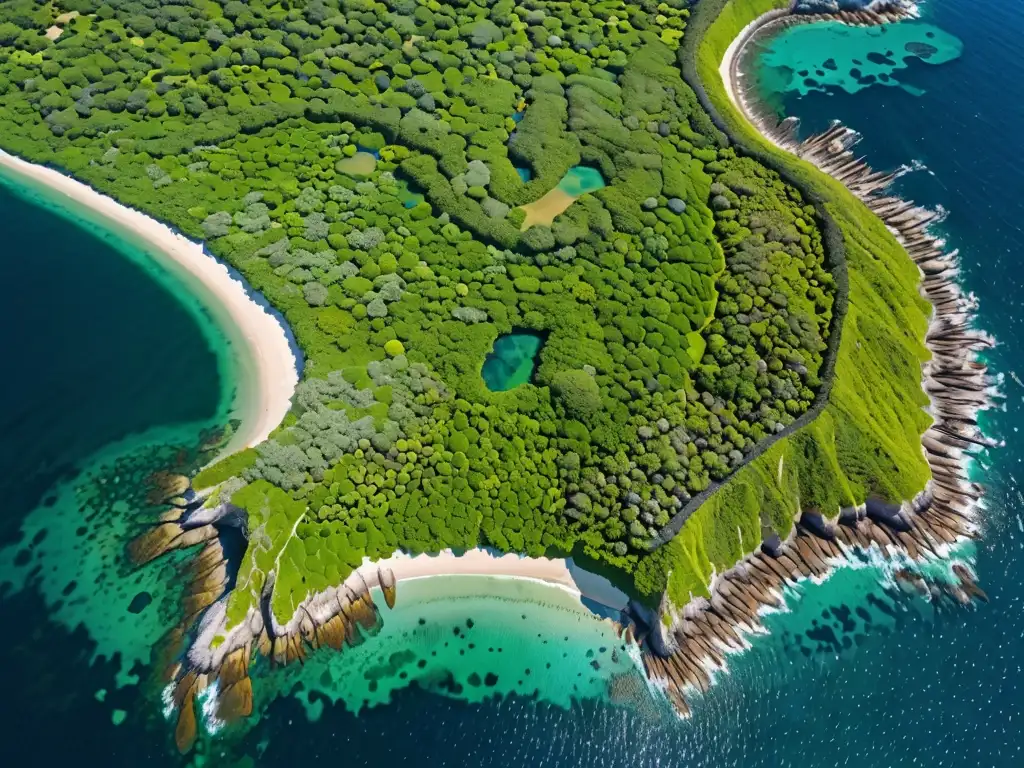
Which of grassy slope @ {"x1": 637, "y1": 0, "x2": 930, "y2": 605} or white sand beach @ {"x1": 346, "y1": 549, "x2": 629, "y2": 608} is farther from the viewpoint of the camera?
grassy slope @ {"x1": 637, "y1": 0, "x2": 930, "y2": 605}

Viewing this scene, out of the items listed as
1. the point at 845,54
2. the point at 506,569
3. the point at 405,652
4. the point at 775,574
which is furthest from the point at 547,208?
the point at 845,54

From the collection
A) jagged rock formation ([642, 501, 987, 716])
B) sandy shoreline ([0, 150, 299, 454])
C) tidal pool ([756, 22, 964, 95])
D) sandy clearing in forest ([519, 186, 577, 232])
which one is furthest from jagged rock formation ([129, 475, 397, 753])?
tidal pool ([756, 22, 964, 95])

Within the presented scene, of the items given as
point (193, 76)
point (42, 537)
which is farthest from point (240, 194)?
point (42, 537)

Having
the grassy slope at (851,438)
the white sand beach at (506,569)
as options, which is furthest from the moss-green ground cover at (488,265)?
the white sand beach at (506,569)

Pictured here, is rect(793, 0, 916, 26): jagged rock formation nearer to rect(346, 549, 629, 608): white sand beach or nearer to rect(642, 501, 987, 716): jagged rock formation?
rect(642, 501, 987, 716): jagged rock formation

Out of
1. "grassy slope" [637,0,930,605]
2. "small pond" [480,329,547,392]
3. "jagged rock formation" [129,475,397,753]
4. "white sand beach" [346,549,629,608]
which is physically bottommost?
"jagged rock formation" [129,475,397,753]

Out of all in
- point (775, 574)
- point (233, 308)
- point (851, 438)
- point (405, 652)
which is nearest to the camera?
point (405, 652)

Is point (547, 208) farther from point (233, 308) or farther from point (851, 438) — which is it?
point (851, 438)
